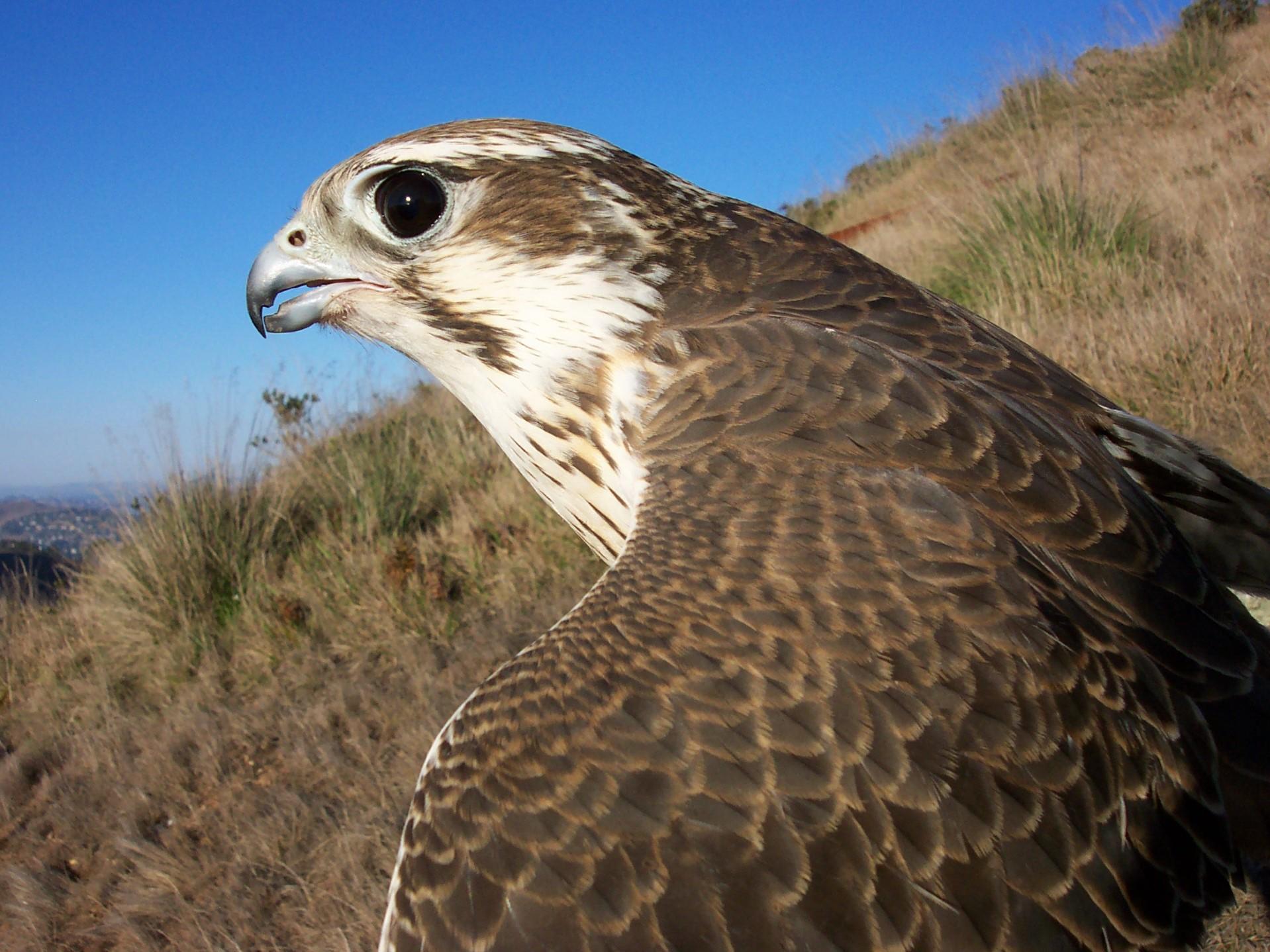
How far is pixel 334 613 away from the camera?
541 cm

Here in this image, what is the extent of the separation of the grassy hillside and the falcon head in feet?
6.64

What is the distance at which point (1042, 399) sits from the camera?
1806 mm

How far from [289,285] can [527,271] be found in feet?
2.59

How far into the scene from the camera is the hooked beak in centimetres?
226

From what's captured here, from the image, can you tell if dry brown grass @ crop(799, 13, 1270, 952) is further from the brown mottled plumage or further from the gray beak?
the gray beak

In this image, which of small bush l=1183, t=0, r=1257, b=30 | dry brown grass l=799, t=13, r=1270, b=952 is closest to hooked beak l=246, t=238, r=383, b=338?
dry brown grass l=799, t=13, r=1270, b=952

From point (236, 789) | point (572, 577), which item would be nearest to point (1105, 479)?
point (572, 577)

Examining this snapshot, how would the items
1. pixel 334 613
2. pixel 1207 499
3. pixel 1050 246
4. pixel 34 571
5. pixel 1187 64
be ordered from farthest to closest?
1. pixel 1187 64
2. pixel 34 571
3. pixel 1050 246
4. pixel 334 613
5. pixel 1207 499

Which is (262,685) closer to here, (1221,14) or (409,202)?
(409,202)

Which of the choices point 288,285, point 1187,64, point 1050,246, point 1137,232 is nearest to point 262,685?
point 288,285

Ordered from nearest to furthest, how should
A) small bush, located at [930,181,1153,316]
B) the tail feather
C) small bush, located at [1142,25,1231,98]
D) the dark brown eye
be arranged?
the tail feather
the dark brown eye
small bush, located at [930,181,1153,316]
small bush, located at [1142,25,1231,98]

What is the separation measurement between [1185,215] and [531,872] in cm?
844

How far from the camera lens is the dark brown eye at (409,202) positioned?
2.09m

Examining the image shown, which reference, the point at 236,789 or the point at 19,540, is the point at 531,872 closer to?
the point at 236,789
